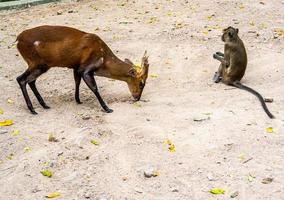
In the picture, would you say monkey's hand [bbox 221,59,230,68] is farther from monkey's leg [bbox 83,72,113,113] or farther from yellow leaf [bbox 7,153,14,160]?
yellow leaf [bbox 7,153,14,160]

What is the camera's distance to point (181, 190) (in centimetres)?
547

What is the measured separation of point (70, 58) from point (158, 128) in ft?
5.28

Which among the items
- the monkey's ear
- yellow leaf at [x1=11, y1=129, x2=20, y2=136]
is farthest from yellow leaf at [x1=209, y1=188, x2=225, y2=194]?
the monkey's ear

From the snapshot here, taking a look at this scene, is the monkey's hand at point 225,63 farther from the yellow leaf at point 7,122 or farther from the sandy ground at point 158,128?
the yellow leaf at point 7,122

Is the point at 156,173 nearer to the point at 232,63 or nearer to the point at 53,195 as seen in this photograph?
the point at 53,195

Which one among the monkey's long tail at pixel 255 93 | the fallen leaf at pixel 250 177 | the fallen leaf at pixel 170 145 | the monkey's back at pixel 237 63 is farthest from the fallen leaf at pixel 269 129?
the monkey's back at pixel 237 63

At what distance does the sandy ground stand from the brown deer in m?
0.34

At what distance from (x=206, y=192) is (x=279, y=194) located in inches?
27.8

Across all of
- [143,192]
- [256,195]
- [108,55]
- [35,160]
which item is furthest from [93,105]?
[256,195]

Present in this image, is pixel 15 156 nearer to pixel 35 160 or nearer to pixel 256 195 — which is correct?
pixel 35 160

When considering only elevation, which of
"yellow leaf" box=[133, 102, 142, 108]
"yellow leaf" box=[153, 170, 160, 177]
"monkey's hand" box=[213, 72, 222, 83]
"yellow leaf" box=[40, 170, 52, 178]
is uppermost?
"yellow leaf" box=[40, 170, 52, 178]

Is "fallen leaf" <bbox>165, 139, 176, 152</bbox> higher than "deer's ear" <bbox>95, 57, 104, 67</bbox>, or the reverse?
"deer's ear" <bbox>95, 57, 104, 67</bbox>

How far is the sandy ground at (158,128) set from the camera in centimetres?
555

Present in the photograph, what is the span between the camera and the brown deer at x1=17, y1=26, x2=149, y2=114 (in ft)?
23.9
